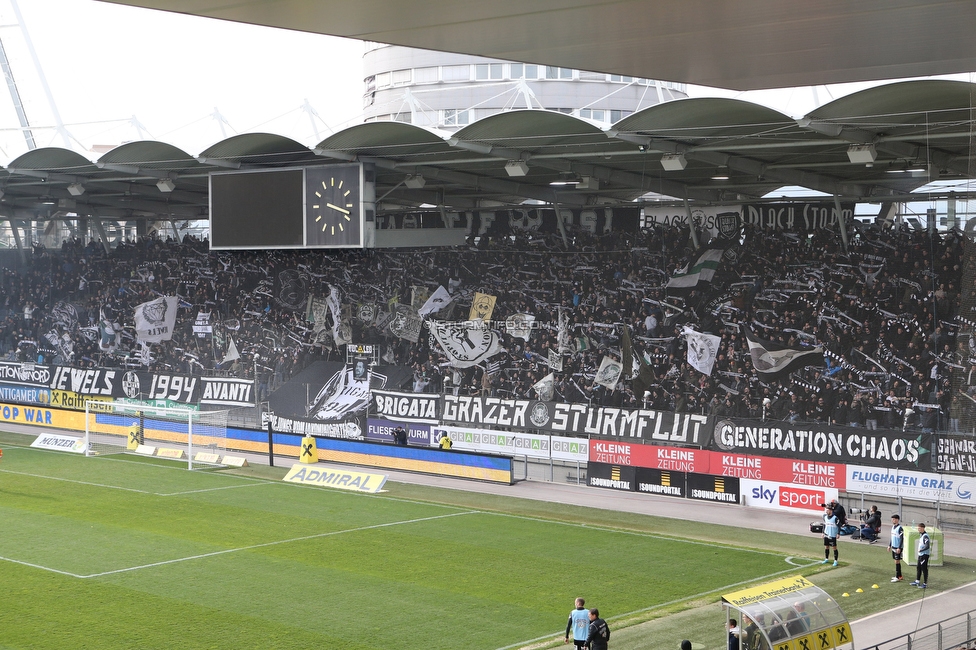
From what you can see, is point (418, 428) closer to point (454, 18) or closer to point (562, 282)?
A: point (562, 282)

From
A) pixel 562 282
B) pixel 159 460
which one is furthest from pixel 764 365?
pixel 159 460

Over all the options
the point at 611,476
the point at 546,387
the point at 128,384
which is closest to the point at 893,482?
the point at 611,476

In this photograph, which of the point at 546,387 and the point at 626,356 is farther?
the point at 546,387

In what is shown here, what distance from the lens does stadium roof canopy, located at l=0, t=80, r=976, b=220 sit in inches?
894

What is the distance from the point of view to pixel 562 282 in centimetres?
3600

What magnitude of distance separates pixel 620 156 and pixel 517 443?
28.6 ft

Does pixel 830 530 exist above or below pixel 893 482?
below

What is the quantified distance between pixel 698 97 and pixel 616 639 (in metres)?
11.8

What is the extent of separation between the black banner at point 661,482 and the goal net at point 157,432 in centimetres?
1318

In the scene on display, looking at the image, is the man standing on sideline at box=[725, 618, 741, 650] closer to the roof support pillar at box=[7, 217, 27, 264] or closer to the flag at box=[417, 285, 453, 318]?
the flag at box=[417, 285, 453, 318]

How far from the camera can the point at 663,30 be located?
7.97 metres

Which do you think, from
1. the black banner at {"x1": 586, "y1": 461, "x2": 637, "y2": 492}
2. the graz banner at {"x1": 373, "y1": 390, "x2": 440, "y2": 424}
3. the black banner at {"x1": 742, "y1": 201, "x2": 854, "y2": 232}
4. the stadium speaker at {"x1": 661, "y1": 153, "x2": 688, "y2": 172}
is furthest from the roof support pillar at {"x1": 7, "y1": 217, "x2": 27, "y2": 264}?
the stadium speaker at {"x1": 661, "y1": 153, "x2": 688, "y2": 172}

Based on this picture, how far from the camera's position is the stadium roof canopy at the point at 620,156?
22719 mm

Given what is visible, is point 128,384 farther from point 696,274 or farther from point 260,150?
point 696,274
